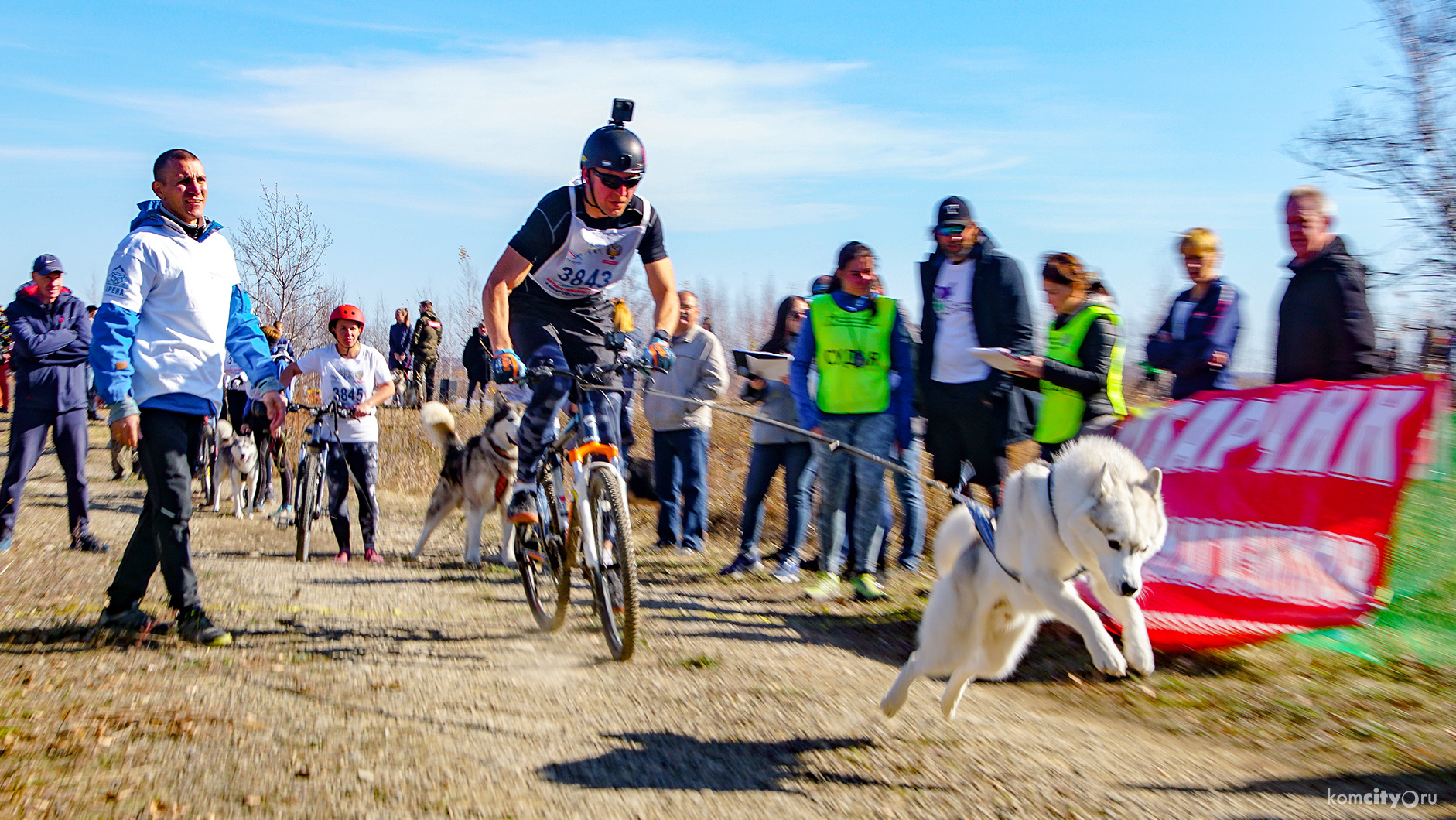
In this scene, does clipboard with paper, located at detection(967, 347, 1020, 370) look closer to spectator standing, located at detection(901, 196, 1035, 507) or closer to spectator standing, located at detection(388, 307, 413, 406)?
spectator standing, located at detection(901, 196, 1035, 507)

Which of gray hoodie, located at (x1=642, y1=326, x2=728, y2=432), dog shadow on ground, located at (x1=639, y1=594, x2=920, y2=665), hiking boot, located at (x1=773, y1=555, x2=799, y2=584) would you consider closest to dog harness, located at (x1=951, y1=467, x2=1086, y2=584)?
dog shadow on ground, located at (x1=639, y1=594, x2=920, y2=665)

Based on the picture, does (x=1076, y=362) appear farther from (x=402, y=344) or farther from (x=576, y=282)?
(x=402, y=344)

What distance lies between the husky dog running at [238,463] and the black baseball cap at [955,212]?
8857 millimetres

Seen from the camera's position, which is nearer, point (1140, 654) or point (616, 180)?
point (1140, 654)

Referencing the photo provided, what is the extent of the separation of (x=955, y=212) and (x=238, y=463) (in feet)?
29.5

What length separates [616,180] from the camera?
5004mm

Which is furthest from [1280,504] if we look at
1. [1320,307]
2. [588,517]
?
[588,517]

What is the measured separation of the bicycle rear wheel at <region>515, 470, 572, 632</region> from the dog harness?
2.20m

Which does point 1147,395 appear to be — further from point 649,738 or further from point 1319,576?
point 649,738

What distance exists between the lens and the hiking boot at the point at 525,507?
5613 millimetres

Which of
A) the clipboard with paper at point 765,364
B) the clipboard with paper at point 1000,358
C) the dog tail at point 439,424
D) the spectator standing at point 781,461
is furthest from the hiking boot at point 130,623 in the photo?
the clipboard with paper at point 1000,358

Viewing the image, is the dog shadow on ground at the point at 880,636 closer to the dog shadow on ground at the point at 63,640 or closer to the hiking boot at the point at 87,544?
the dog shadow on ground at the point at 63,640

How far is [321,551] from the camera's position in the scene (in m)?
9.13

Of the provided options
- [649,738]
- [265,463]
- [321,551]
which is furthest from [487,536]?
[649,738]
